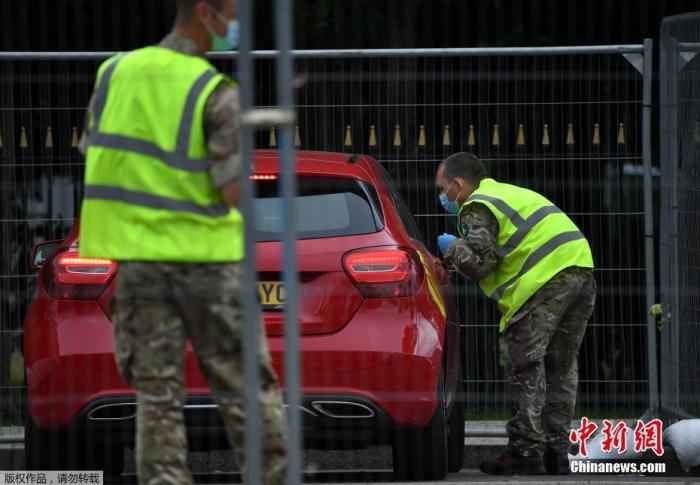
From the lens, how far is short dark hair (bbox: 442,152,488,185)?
8.97 meters

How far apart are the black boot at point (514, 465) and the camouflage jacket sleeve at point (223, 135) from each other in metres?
3.90

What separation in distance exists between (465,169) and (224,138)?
3.78 m

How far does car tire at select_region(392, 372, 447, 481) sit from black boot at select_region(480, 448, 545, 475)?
0.79 m

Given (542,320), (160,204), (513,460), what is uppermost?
(160,204)

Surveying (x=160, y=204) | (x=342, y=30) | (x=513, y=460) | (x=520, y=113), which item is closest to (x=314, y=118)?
(x=520, y=113)

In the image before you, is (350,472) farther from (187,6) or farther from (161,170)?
(187,6)

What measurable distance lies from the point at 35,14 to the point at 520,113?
13.6ft

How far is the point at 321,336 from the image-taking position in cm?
779

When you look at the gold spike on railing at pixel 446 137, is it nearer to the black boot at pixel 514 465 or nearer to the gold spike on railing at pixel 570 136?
the gold spike on railing at pixel 570 136

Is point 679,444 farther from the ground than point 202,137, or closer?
closer

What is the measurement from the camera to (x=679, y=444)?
9.07m

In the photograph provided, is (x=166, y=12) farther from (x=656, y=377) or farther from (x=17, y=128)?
(x=656, y=377)

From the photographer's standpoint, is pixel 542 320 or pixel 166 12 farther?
pixel 166 12

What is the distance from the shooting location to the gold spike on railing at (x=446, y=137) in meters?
9.53
